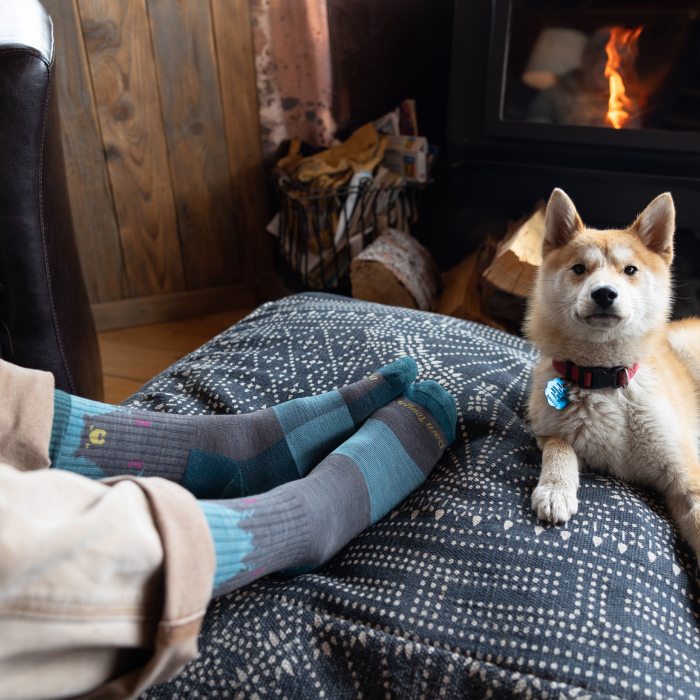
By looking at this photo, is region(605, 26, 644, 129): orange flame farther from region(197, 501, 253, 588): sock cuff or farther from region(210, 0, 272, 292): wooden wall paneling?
region(197, 501, 253, 588): sock cuff

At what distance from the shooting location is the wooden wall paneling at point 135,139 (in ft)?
6.05

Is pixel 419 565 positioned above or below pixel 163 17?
below

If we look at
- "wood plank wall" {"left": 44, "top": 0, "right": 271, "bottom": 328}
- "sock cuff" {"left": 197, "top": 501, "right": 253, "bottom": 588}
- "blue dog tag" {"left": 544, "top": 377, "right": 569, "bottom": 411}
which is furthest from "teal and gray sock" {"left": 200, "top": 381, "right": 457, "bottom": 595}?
"wood plank wall" {"left": 44, "top": 0, "right": 271, "bottom": 328}

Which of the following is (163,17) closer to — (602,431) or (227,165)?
(227,165)


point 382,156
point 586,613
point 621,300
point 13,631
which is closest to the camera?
point 13,631

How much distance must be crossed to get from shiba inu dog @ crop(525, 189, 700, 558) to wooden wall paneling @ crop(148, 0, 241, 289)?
126 centimetres

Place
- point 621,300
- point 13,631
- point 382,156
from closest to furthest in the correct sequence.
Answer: point 13,631
point 621,300
point 382,156

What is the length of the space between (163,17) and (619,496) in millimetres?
1673

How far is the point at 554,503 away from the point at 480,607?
18 cm

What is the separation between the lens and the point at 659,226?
1012mm

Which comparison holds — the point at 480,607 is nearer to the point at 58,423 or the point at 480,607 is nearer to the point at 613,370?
the point at 613,370

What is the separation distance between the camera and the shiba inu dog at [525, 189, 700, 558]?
95 centimetres

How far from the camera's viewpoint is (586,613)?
2.50ft

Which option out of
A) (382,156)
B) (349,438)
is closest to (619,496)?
(349,438)
